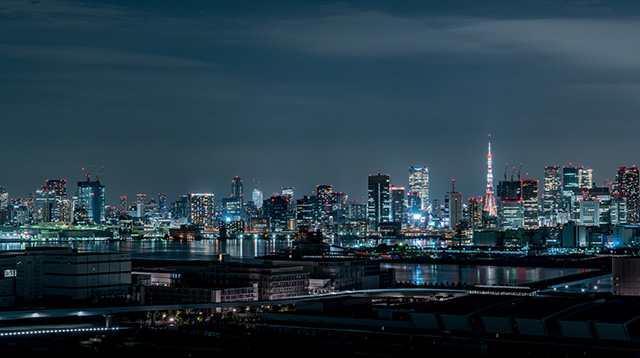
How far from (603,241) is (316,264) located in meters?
76.4

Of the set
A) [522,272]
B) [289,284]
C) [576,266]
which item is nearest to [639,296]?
[289,284]

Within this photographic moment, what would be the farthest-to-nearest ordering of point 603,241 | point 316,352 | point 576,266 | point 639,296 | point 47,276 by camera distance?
point 603,241 < point 576,266 < point 47,276 < point 639,296 < point 316,352

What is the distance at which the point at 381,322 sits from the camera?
32.8 meters

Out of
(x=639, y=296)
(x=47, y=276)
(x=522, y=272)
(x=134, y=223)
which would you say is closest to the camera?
(x=639, y=296)

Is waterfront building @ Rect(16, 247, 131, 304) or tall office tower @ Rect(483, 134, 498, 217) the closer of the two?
waterfront building @ Rect(16, 247, 131, 304)

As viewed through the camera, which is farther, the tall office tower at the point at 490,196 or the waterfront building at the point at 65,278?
the tall office tower at the point at 490,196

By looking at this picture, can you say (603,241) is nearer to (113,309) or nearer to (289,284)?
(289,284)

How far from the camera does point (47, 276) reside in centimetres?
4388

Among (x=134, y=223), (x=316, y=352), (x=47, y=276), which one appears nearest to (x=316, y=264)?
(x=47, y=276)

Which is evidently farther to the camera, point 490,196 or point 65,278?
point 490,196

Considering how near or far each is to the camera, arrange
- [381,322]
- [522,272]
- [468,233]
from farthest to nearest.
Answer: [468,233] < [522,272] < [381,322]

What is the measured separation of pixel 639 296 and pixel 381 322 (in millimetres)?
13210

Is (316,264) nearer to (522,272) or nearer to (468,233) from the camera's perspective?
(522,272)

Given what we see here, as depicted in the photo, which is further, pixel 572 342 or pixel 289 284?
pixel 289 284
